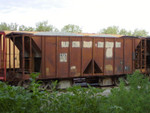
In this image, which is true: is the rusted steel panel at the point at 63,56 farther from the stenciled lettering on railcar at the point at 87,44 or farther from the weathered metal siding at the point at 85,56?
the stenciled lettering on railcar at the point at 87,44

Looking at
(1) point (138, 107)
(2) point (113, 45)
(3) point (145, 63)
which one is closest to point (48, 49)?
(2) point (113, 45)

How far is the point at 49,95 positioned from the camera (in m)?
3.92

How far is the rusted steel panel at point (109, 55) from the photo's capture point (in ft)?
41.0

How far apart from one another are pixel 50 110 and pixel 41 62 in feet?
24.0

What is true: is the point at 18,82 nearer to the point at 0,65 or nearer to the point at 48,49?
the point at 0,65

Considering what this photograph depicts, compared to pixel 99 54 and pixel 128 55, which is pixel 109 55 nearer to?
pixel 99 54

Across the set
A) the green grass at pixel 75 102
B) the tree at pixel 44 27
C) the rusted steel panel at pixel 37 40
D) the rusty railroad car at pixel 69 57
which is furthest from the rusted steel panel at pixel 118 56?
the tree at pixel 44 27

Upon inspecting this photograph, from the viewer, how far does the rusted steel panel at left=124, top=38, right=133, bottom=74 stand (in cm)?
1321

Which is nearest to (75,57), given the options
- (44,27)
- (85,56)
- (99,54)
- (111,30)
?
(85,56)

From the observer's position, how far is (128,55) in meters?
13.4

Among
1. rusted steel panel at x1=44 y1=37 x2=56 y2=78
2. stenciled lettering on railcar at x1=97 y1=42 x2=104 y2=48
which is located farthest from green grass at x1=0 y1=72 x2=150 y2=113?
stenciled lettering on railcar at x1=97 y1=42 x2=104 y2=48

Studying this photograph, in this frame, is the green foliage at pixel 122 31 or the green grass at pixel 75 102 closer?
the green grass at pixel 75 102

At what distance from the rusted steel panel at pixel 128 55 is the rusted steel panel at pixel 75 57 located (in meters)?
3.34

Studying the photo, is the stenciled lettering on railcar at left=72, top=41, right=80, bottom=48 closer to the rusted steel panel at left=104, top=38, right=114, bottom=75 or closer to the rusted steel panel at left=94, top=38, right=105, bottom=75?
the rusted steel panel at left=94, top=38, right=105, bottom=75
